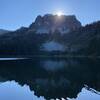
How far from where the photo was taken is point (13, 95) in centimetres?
4322

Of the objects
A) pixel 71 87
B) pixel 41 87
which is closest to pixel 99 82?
pixel 71 87

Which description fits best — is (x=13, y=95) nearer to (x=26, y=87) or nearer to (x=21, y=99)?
(x=21, y=99)

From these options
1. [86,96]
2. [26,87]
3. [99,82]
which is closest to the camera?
[86,96]

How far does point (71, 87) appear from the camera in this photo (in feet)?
176

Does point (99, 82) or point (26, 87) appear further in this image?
point (99, 82)

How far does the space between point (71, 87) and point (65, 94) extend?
29.2 ft

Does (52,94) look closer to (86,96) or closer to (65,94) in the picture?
(65,94)

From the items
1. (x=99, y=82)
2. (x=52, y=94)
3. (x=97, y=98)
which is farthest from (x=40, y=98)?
(x=99, y=82)

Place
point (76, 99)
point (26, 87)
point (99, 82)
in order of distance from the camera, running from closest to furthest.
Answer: point (76, 99), point (26, 87), point (99, 82)

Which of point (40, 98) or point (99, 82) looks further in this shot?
point (99, 82)

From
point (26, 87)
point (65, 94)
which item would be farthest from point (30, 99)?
point (26, 87)

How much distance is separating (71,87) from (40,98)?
14024 millimetres

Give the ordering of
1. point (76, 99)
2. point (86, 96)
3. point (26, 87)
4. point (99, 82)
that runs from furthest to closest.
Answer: point (99, 82)
point (26, 87)
point (86, 96)
point (76, 99)

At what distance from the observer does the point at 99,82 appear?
58.1m
